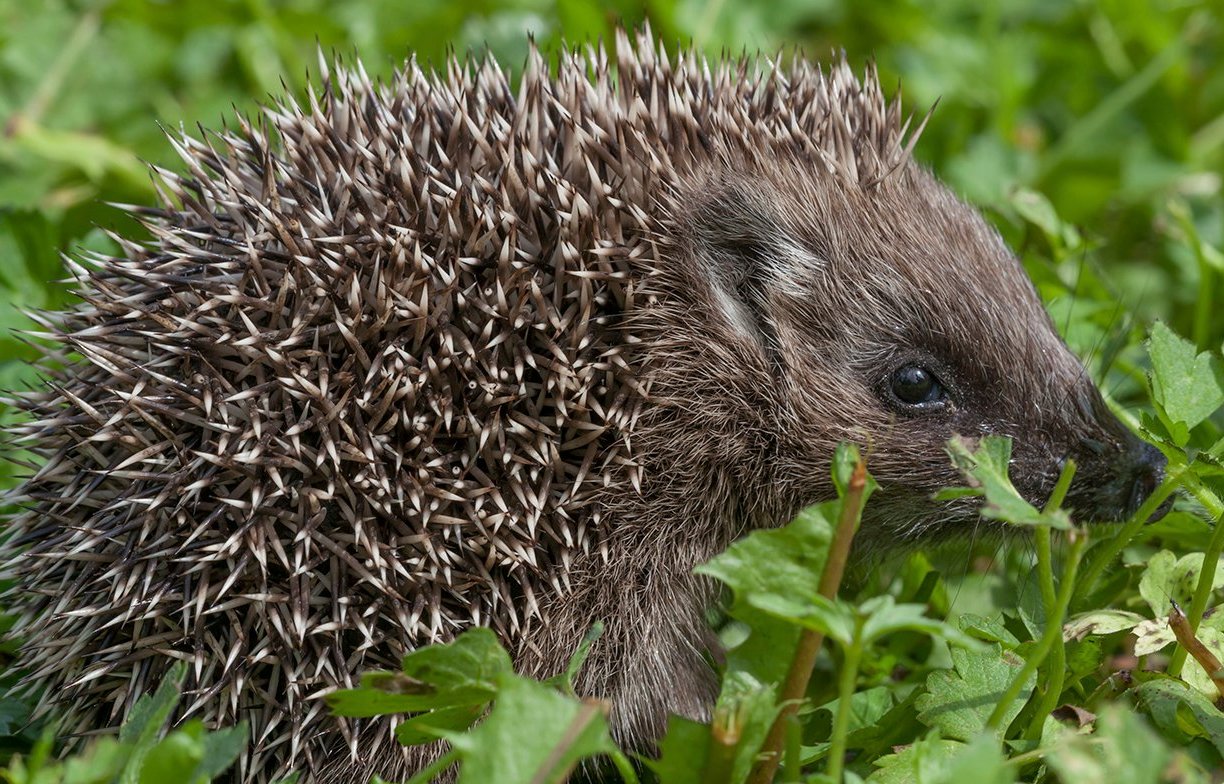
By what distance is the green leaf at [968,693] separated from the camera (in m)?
3.17

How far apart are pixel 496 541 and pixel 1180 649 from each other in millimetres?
1843

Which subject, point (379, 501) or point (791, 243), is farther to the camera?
point (791, 243)

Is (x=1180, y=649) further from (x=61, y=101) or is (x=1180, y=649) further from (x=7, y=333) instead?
(x=61, y=101)

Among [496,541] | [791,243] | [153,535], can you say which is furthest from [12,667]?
[791,243]

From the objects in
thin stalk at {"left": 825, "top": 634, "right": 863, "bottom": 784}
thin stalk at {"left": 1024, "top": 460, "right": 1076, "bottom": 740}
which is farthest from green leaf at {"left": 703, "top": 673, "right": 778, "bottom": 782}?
thin stalk at {"left": 1024, "top": 460, "right": 1076, "bottom": 740}

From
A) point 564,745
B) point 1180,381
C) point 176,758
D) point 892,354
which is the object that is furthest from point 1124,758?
point 176,758

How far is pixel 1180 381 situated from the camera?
11.4 ft

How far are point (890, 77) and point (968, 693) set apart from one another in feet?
14.9

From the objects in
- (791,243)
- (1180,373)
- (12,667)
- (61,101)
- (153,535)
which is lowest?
(12,667)

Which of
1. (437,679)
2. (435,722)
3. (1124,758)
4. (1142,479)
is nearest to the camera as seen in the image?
(1124,758)

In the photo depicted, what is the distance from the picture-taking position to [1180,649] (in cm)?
338

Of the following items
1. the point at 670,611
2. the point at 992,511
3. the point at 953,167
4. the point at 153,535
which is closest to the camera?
the point at 992,511

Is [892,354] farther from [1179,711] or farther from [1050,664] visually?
[1179,711]

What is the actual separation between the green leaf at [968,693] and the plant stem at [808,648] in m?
0.41
